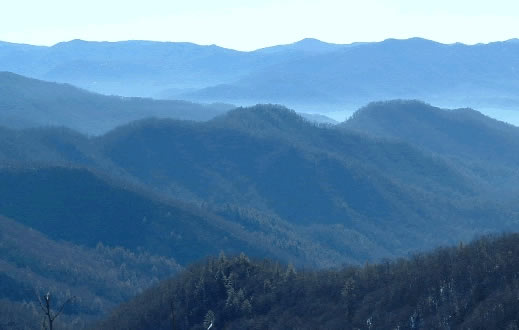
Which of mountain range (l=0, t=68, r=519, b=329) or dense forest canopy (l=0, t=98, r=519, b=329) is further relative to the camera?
dense forest canopy (l=0, t=98, r=519, b=329)

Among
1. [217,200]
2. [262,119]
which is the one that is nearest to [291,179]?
[217,200]

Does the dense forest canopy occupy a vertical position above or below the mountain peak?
below

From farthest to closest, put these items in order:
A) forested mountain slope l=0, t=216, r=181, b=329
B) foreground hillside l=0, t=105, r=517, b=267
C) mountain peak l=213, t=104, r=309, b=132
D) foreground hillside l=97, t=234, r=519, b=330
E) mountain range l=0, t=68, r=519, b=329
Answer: mountain peak l=213, t=104, r=309, b=132, foreground hillside l=0, t=105, r=517, b=267, mountain range l=0, t=68, r=519, b=329, forested mountain slope l=0, t=216, r=181, b=329, foreground hillside l=97, t=234, r=519, b=330

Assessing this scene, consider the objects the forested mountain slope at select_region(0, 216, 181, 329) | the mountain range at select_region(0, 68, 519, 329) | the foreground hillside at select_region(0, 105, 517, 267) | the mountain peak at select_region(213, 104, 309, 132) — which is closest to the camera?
the forested mountain slope at select_region(0, 216, 181, 329)

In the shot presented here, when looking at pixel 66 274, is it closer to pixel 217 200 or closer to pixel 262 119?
pixel 217 200

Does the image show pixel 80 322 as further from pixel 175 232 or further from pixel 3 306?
pixel 175 232

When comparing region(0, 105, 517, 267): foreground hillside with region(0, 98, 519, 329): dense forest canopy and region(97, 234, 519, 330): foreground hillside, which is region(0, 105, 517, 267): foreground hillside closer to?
region(0, 98, 519, 329): dense forest canopy

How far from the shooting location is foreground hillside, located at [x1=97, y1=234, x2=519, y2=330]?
134 ft

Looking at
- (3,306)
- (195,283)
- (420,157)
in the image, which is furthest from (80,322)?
(420,157)

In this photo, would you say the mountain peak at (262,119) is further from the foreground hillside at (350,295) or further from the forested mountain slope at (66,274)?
the foreground hillside at (350,295)

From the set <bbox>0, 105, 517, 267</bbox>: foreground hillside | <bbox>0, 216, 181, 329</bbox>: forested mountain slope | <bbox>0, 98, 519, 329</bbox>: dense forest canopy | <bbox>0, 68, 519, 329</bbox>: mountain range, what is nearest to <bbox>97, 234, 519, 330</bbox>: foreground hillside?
<bbox>0, 216, 181, 329</bbox>: forested mountain slope

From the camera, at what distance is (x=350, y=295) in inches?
1877

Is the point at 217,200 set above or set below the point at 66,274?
below

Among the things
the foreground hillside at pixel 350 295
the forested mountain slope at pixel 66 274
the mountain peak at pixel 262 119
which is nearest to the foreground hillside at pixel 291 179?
the mountain peak at pixel 262 119
